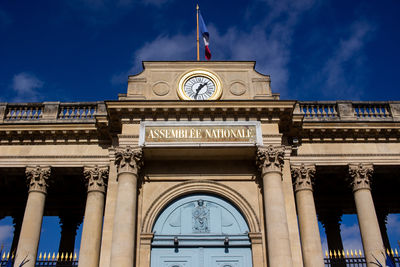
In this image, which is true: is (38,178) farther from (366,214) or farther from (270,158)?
(366,214)

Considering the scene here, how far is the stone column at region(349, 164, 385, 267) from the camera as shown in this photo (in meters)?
18.2

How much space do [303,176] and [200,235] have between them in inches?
215

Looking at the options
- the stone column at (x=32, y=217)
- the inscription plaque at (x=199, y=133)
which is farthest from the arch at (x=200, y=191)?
the stone column at (x=32, y=217)

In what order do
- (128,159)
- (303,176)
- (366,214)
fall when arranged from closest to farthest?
(128,159)
(366,214)
(303,176)

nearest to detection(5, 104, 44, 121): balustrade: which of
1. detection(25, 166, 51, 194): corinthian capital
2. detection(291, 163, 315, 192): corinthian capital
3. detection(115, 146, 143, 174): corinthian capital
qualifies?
detection(25, 166, 51, 194): corinthian capital

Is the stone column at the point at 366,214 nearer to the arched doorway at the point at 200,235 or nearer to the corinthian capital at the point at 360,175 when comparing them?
the corinthian capital at the point at 360,175

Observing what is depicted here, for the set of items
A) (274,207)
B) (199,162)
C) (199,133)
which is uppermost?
(199,133)

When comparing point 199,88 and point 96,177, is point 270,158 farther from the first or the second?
point 96,177

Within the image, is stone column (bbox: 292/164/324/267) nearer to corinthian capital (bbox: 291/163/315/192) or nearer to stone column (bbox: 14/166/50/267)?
corinthian capital (bbox: 291/163/315/192)

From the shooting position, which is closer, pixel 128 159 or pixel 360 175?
pixel 128 159

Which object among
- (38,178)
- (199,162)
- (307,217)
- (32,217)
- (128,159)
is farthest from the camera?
(38,178)

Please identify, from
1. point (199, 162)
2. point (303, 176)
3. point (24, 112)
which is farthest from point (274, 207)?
point (24, 112)

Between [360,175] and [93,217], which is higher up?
[360,175]

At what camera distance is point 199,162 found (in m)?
19.4
